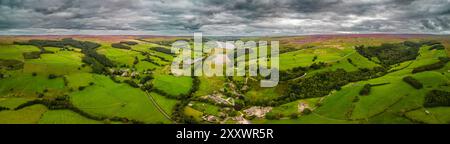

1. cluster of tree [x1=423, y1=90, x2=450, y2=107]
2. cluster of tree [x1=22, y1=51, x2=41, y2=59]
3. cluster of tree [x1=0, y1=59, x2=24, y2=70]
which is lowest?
cluster of tree [x1=423, y1=90, x2=450, y2=107]

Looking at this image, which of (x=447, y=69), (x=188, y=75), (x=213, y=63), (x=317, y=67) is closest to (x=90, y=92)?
(x=188, y=75)

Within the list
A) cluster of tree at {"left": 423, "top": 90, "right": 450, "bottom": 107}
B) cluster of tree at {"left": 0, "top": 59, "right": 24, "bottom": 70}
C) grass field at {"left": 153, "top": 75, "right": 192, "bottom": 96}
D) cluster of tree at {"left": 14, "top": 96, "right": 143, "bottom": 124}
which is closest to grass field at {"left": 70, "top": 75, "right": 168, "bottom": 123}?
cluster of tree at {"left": 14, "top": 96, "right": 143, "bottom": 124}

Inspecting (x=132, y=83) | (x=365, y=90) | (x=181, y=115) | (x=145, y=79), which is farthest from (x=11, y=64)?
(x=365, y=90)

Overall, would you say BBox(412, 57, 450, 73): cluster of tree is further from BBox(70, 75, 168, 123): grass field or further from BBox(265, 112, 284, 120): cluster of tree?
BBox(70, 75, 168, 123): grass field

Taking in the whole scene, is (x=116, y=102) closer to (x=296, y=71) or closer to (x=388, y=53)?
(x=296, y=71)

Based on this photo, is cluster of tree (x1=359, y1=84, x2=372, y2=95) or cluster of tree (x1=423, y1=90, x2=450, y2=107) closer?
cluster of tree (x1=423, y1=90, x2=450, y2=107)

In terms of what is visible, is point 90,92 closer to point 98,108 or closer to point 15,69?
point 98,108

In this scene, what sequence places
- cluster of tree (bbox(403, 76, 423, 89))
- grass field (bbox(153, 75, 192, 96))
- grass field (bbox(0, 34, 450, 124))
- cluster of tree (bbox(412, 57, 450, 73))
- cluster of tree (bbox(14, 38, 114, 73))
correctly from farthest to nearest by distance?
cluster of tree (bbox(14, 38, 114, 73)), cluster of tree (bbox(412, 57, 450, 73)), grass field (bbox(153, 75, 192, 96)), cluster of tree (bbox(403, 76, 423, 89)), grass field (bbox(0, 34, 450, 124))

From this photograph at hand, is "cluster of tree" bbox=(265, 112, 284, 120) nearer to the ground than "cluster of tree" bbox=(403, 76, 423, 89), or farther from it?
nearer to the ground
